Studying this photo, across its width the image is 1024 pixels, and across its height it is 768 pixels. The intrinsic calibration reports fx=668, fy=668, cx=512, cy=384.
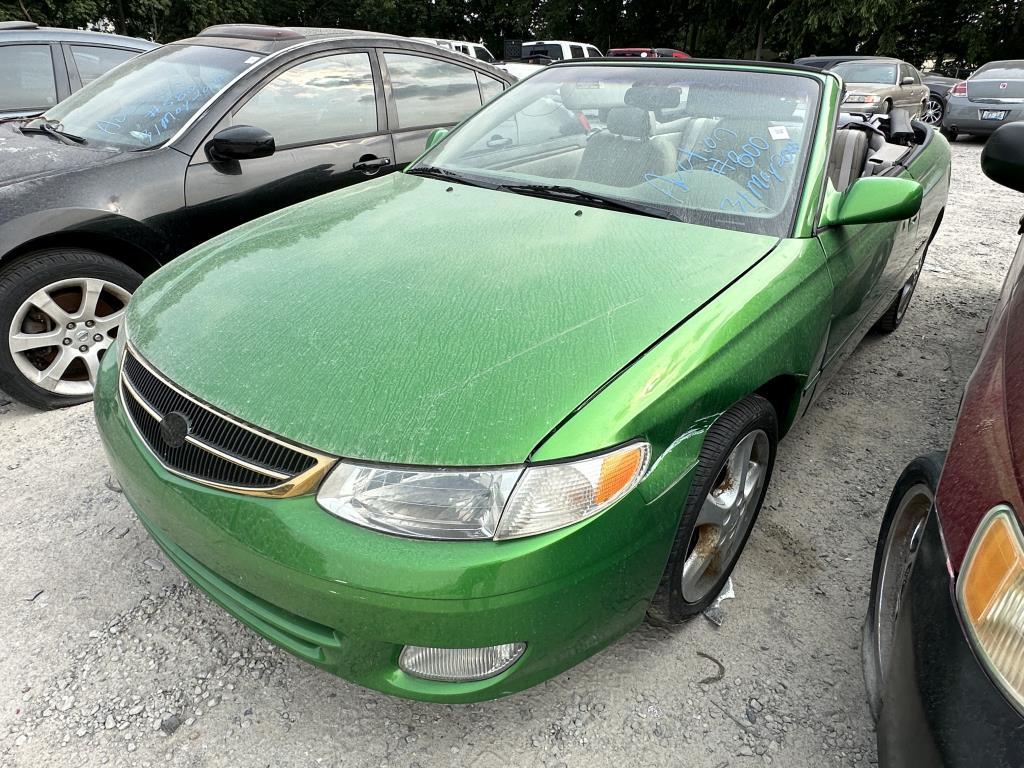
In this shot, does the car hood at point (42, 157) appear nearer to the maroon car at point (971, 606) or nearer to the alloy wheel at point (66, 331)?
→ the alloy wheel at point (66, 331)

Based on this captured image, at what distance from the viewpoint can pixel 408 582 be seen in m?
1.32

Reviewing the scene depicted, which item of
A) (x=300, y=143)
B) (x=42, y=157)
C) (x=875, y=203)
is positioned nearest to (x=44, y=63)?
(x=42, y=157)

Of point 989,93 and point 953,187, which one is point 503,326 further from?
point 989,93

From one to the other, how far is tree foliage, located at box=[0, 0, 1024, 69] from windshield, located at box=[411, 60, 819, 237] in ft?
66.4

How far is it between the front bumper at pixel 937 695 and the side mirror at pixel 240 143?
3058mm

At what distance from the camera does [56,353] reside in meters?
3.04

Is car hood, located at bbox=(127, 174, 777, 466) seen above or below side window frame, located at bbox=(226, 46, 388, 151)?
below

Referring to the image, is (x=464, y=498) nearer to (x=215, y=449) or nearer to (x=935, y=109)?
(x=215, y=449)

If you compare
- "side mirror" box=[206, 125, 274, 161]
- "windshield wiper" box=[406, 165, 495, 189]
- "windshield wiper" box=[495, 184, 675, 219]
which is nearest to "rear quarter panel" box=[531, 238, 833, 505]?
"windshield wiper" box=[495, 184, 675, 219]

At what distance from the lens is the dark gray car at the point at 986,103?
10.8 meters

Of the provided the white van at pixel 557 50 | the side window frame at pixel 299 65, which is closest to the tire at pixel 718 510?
the side window frame at pixel 299 65

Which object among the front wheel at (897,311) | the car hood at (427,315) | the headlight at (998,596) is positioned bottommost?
the front wheel at (897,311)

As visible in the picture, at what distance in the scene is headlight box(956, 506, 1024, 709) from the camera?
97 centimetres

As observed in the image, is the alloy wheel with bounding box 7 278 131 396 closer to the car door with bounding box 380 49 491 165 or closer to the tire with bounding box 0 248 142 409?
the tire with bounding box 0 248 142 409
